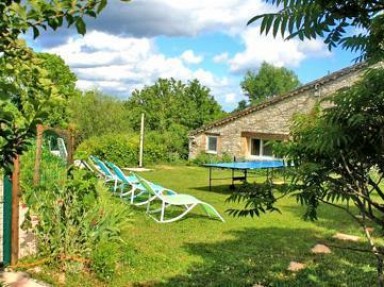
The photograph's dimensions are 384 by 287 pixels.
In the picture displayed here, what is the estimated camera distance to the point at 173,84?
135 feet

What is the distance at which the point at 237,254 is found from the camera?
8367 mm

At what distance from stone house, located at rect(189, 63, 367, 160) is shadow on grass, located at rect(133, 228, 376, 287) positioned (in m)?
17.7

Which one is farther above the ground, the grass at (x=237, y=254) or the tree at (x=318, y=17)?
the tree at (x=318, y=17)

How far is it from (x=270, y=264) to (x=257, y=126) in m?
21.8

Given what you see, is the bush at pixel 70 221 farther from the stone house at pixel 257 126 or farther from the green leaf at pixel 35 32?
the stone house at pixel 257 126

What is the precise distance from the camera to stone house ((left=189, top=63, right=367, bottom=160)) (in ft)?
88.1

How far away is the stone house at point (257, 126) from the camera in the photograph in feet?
88.1

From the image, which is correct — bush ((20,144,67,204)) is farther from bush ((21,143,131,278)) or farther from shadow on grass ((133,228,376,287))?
shadow on grass ((133,228,376,287))

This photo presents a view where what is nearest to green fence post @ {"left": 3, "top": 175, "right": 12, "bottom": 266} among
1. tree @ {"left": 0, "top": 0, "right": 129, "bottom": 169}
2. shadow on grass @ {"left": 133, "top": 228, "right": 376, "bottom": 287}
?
shadow on grass @ {"left": 133, "top": 228, "right": 376, "bottom": 287}

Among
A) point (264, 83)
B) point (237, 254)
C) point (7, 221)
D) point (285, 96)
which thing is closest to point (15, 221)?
point (7, 221)

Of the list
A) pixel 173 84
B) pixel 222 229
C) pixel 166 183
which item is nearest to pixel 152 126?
pixel 173 84

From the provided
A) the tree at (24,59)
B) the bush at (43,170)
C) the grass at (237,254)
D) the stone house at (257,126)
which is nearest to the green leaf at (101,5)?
the tree at (24,59)

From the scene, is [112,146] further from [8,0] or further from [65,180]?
[8,0]

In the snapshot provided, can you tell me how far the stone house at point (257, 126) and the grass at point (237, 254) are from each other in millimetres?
14968
